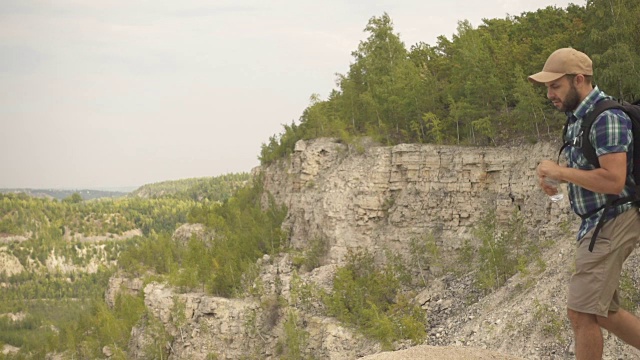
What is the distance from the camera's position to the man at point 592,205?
5.59m

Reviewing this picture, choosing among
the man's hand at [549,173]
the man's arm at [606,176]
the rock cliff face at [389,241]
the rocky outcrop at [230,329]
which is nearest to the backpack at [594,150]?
the man's arm at [606,176]

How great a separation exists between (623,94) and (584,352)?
755 inches

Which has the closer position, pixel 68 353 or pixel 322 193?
pixel 322 193

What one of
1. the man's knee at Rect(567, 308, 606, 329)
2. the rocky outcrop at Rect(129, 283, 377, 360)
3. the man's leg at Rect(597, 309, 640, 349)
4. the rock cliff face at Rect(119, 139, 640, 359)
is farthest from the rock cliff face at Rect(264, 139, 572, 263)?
the man's knee at Rect(567, 308, 606, 329)

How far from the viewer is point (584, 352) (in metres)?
5.99

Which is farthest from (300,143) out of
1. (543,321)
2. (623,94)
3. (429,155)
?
(543,321)

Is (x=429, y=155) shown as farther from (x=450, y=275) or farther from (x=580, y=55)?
(x=580, y=55)

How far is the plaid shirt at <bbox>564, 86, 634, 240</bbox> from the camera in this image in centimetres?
555

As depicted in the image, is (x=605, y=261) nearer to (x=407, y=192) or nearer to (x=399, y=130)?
(x=407, y=192)

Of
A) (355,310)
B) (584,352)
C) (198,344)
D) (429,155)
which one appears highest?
(429,155)

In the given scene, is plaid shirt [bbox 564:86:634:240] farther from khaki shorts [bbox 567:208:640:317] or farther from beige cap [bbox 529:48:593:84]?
beige cap [bbox 529:48:593:84]

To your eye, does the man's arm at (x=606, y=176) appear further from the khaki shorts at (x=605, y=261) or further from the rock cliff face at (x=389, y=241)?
the rock cliff face at (x=389, y=241)

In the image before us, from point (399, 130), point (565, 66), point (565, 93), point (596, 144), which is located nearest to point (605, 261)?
point (596, 144)

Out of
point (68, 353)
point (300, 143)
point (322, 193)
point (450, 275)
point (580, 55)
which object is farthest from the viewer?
point (68, 353)
